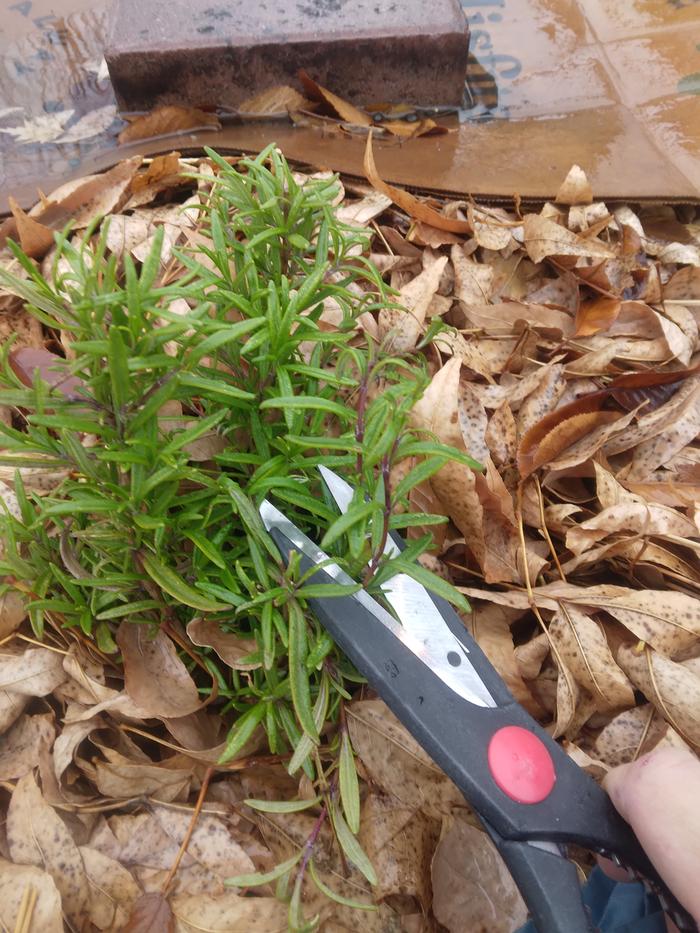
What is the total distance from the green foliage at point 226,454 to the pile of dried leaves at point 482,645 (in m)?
0.13

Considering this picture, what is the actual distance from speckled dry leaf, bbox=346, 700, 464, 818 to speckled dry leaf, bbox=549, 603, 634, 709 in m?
0.37

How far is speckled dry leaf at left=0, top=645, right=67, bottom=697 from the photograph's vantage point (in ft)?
4.90

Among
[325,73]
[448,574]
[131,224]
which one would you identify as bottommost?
[448,574]

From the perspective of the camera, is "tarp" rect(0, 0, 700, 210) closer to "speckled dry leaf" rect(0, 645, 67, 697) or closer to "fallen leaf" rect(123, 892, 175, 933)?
"speckled dry leaf" rect(0, 645, 67, 697)

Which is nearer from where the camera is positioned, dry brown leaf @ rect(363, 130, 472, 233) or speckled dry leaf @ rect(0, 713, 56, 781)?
speckled dry leaf @ rect(0, 713, 56, 781)

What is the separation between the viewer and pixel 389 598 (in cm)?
135

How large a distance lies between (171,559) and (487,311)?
3.83 feet

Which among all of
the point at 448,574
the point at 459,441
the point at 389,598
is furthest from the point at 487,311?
the point at 389,598

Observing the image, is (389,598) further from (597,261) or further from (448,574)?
(597,261)

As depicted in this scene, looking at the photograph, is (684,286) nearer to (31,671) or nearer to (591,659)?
(591,659)

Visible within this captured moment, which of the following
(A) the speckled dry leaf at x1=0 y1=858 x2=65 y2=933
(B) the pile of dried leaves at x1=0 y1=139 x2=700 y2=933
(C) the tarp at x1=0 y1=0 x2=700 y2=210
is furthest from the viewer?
(C) the tarp at x1=0 y1=0 x2=700 y2=210

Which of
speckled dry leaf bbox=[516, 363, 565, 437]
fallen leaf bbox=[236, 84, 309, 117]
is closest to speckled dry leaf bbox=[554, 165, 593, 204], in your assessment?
speckled dry leaf bbox=[516, 363, 565, 437]

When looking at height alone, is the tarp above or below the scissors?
above

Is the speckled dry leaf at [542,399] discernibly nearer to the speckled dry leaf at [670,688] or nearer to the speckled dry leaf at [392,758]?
the speckled dry leaf at [670,688]
